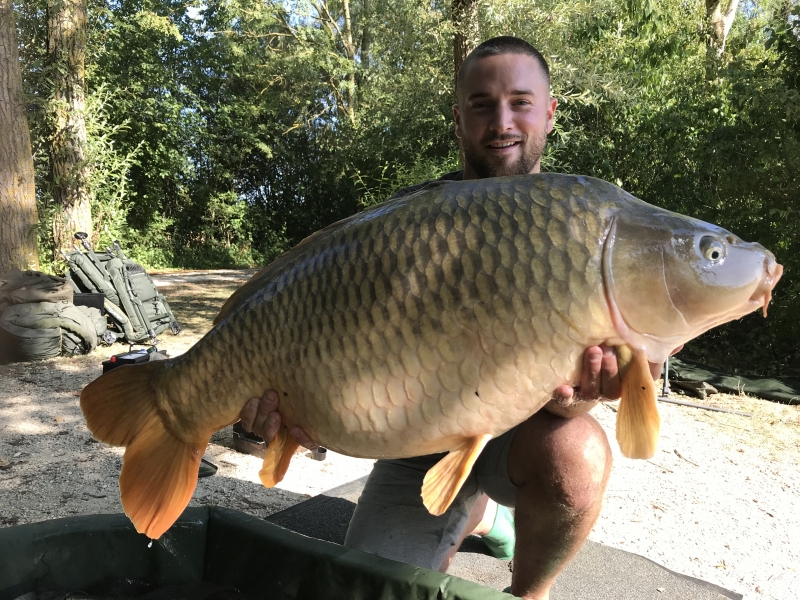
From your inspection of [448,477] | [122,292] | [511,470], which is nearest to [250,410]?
[448,477]

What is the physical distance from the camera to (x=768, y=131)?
4.47m

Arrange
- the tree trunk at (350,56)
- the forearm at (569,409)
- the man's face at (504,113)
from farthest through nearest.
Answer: the tree trunk at (350,56) < the man's face at (504,113) < the forearm at (569,409)

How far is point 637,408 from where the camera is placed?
3.02 feet

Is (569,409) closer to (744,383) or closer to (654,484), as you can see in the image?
(654,484)

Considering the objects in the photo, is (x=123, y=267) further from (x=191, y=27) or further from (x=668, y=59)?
(x=191, y=27)

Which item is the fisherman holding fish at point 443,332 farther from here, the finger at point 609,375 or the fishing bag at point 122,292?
the fishing bag at point 122,292

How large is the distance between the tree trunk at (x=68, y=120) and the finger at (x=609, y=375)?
23.6ft

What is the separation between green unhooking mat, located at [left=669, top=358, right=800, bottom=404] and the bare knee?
3008mm

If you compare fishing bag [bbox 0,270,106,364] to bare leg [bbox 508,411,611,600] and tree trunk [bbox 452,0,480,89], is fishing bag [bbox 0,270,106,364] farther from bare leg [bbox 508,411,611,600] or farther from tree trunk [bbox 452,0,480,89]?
bare leg [bbox 508,411,611,600]

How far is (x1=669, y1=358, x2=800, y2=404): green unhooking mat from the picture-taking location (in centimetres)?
397

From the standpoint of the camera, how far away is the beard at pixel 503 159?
170cm

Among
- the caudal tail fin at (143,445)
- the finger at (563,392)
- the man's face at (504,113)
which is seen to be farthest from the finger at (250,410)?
the man's face at (504,113)

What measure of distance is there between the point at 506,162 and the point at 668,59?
5.80 m

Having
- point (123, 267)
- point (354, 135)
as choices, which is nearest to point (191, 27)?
point (354, 135)
